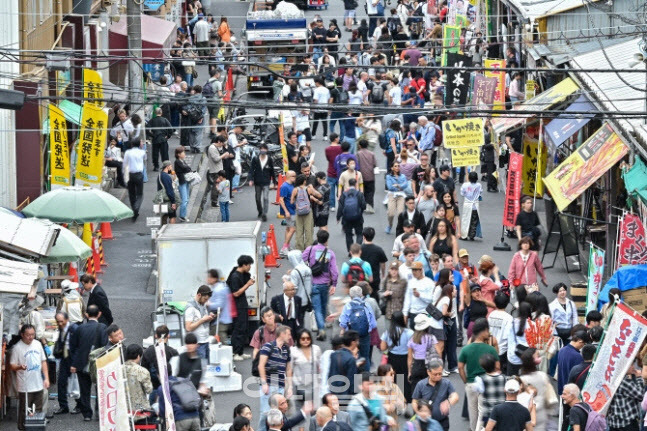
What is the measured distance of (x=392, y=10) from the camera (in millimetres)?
55219

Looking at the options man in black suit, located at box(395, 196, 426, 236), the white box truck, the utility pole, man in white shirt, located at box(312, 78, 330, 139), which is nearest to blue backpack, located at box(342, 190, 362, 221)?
man in black suit, located at box(395, 196, 426, 236)

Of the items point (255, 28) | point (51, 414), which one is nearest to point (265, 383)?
point (51, 414)

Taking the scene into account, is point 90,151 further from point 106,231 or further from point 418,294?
point 418,294

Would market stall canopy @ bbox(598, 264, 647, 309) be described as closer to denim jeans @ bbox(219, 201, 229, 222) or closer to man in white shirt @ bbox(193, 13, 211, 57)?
denim jeans @ bbox(219, 201, 229, 222)

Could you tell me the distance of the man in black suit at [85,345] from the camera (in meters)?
19.2

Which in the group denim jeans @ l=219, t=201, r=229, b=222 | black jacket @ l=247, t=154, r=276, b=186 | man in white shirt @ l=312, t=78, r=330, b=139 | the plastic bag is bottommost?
the plastic bag

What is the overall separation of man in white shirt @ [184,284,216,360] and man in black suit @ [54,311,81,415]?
1.46m

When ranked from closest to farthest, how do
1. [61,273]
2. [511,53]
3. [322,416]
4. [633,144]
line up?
1. [322,416]
2. [633,144]
3. [61,273]
4. [511,53]

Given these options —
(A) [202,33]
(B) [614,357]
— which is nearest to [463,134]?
(B) [614,357]

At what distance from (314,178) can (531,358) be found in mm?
10515

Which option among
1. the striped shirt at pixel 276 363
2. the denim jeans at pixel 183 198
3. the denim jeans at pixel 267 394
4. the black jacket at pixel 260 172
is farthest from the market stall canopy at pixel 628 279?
the denim jeans at pixel 183 198

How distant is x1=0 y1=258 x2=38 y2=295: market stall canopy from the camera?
19484 mm

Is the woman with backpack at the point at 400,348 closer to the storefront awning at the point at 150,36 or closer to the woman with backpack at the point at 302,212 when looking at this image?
the woman with backpack at the point at 302,212

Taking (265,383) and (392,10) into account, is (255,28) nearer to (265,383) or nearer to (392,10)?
(392,10)
